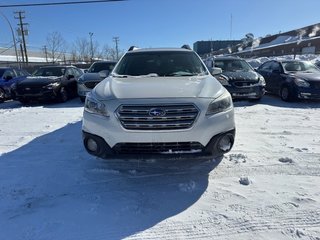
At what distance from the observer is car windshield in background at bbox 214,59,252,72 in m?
12.0

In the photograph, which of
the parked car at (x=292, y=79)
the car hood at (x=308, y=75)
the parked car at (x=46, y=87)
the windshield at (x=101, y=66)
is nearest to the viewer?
the parked car at (x=292, y=79)

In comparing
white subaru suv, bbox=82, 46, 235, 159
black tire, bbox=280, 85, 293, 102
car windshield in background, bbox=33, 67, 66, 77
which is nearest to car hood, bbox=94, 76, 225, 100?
white subaru suv, bbox=82, 46, 235, 159

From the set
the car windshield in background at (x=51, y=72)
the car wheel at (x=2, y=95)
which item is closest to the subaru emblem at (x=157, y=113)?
the car windshield in background at (x=51, y=72)

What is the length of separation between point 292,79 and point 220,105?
810cm

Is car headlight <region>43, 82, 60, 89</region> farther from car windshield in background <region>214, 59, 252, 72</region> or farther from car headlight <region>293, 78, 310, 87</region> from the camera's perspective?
car headlight <region>293, 78, 310, 87</region>

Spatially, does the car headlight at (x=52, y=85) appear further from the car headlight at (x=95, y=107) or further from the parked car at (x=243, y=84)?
the car headlight at (x=95, y=107)

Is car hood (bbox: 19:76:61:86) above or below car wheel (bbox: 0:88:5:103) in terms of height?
above

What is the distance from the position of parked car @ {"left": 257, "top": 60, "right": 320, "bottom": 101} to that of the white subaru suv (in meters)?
7.60

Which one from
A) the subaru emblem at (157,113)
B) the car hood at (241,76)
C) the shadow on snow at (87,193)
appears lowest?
the shadow on snow at (87,193)

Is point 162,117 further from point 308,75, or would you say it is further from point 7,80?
point 7,80

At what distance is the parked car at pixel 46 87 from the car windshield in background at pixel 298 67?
8460 millimetres

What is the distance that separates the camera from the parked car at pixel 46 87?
11.9 metres

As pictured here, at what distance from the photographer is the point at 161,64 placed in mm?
5730

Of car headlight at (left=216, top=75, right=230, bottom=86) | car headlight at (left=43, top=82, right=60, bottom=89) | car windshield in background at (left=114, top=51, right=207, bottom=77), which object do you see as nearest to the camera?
car windshield in background at (left=114, top=51, right=207, bottom=77)
